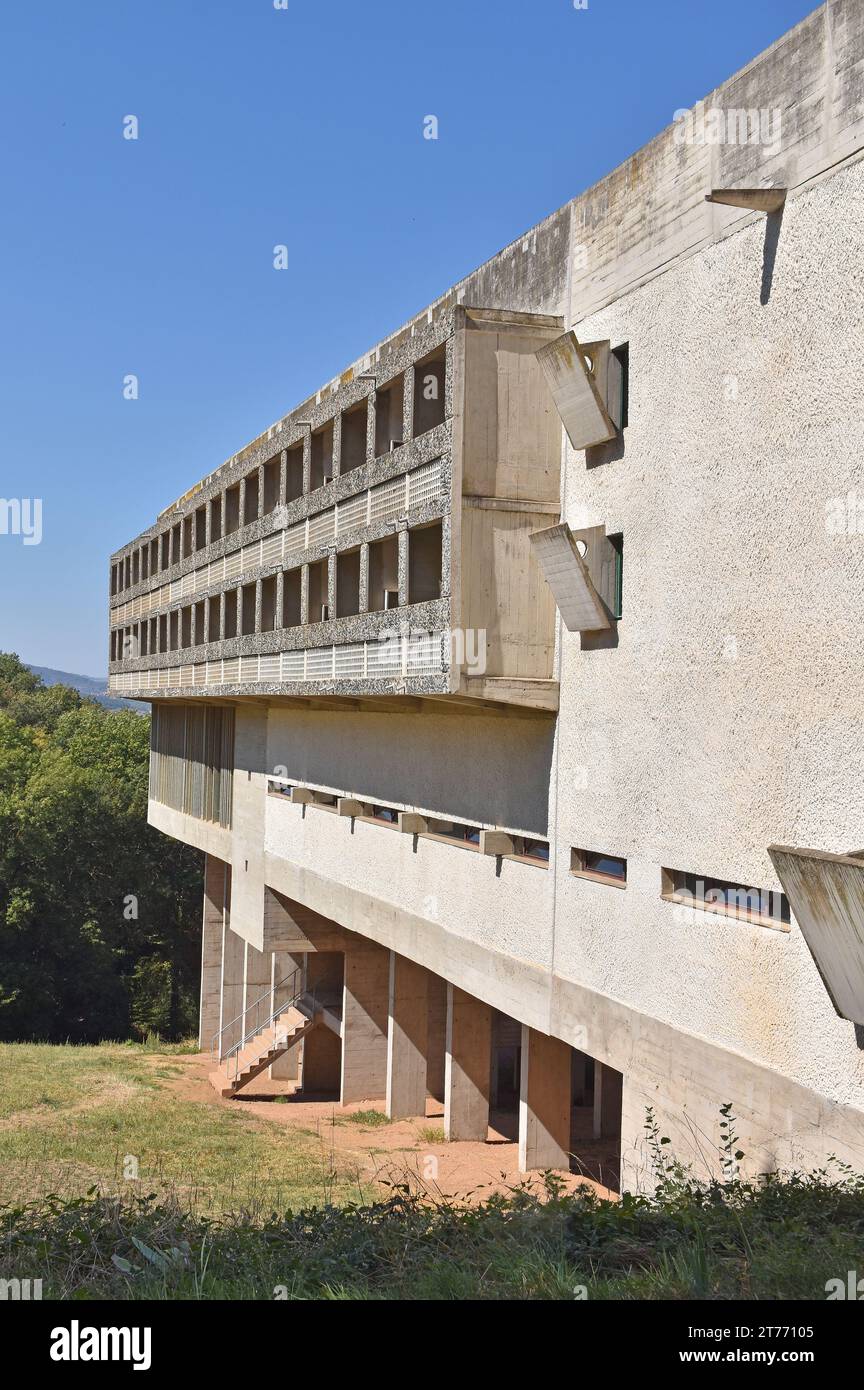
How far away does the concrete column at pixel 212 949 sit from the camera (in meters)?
43.3

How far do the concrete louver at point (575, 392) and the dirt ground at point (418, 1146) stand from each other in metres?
10.1

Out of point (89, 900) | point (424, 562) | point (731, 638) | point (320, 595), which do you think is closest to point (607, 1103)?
point (320, 595)

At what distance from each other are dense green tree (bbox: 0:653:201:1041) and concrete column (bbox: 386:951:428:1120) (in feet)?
96.6

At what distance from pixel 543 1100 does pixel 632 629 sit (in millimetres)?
9511

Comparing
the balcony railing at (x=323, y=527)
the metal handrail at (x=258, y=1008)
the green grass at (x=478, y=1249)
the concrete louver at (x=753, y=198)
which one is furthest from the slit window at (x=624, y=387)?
the metal handrail at (x=258, y=1008)

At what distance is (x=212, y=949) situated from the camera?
145ft

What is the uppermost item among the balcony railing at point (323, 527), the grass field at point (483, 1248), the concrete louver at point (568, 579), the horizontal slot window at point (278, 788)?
the balcony railing at point (323, 527)

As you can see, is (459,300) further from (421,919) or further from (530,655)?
(421,919)

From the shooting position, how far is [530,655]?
16.2 metres

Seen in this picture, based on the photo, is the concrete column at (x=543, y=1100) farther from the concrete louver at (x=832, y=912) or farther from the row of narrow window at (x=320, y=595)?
the concrete louver at (x=832, y=912)

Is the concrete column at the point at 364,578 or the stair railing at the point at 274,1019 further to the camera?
the stair railing at the point at 274,1019

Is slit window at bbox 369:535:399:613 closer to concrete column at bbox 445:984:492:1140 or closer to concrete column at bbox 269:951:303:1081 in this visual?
concrete column at bbox 445:984:492:1140

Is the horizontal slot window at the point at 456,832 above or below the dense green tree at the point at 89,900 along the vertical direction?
above

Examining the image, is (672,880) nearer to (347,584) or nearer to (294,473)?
(347,584)
